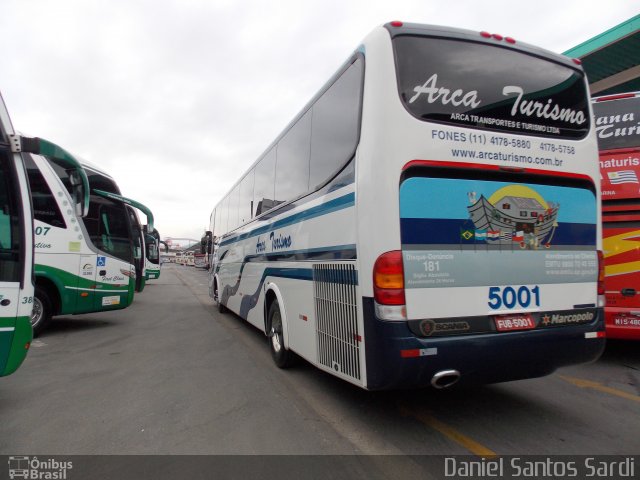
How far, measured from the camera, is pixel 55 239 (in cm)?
800

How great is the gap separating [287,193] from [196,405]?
2810 mm

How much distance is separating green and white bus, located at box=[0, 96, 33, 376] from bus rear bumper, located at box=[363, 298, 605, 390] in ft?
10.6

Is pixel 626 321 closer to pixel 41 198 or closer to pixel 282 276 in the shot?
pixel 282 276

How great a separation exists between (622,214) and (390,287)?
14.2 ft

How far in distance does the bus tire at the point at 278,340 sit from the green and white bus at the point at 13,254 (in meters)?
2.79

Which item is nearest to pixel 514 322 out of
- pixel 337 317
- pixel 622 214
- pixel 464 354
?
pixel 464 354

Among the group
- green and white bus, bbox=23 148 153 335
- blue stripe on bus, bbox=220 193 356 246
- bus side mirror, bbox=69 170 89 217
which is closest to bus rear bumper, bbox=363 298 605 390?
blue stripe on bus, bbox=220 193 356 246

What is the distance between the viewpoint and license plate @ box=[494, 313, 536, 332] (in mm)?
3422

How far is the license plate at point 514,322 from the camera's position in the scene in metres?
3.42

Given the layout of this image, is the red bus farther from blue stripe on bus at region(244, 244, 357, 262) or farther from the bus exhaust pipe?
blue stripe on bus at region(244, 244, 357, 262)

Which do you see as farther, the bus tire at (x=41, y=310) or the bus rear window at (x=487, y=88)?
the bus tire at (x=41, y=310)

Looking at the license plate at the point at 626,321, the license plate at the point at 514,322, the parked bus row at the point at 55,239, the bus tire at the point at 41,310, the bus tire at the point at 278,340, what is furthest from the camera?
the bus tire at the point at 41,310

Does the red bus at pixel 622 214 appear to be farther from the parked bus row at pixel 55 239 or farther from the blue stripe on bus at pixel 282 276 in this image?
the parked bus row at pixel 55 239

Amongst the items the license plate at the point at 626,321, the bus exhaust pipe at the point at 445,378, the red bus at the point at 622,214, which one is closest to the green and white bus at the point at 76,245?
the bus exhaust pipe at the point at 445,378
